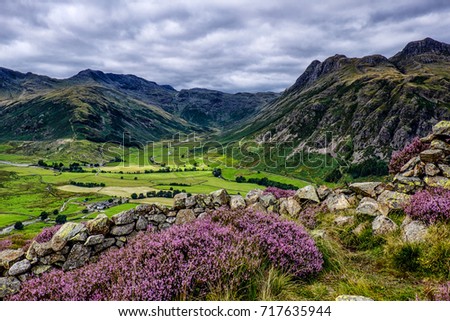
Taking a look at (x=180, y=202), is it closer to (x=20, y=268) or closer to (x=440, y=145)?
(x=20, y=268)

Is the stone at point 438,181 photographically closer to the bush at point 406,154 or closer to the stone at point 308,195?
the bush at point 406,154

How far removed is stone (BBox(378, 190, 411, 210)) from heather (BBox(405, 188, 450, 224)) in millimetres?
773

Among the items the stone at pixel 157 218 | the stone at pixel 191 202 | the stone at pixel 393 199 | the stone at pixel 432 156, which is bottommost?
the stone at pixel 157 218

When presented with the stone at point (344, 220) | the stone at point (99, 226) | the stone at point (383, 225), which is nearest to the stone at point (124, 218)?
the stone at point (99, 226)

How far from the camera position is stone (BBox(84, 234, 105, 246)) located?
398 inches

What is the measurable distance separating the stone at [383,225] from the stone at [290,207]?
3.65m

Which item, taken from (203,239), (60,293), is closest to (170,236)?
(203,239)

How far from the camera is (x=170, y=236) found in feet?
27.0

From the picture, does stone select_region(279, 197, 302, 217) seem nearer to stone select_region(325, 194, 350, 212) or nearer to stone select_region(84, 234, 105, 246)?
stone select_region(325, 194, 350, 212)

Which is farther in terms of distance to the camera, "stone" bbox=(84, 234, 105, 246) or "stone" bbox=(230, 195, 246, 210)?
"stone" bbox=(230, 195, 246, 210)

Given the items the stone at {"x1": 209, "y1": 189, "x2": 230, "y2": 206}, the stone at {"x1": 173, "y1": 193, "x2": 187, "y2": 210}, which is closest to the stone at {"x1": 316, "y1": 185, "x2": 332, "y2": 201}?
the stone at {"x1": 209, "y1": 189, "x2": 230, "y2": 206}

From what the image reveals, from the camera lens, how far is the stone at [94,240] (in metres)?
10.1

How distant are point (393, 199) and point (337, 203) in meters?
2.32

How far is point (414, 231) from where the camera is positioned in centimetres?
905
